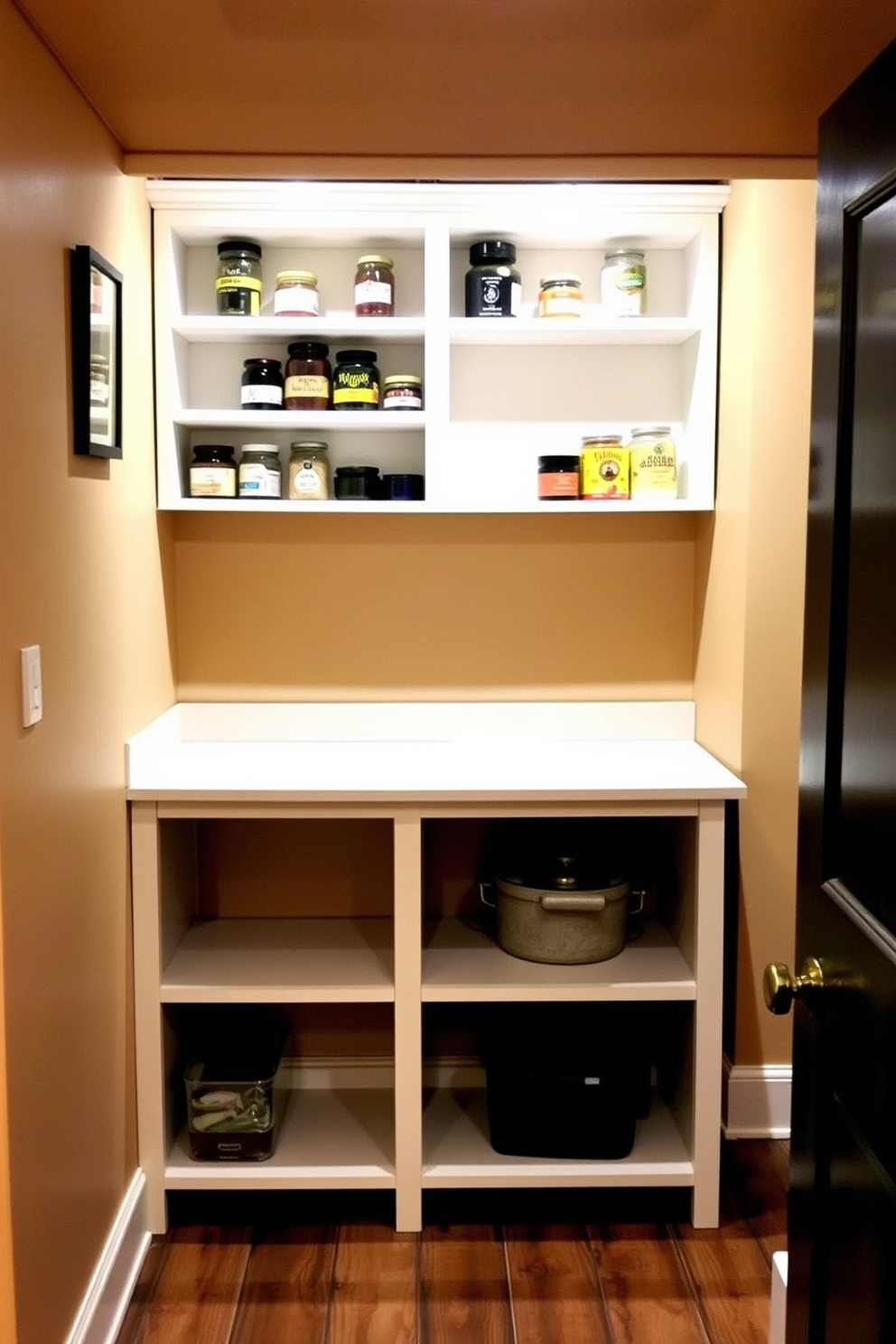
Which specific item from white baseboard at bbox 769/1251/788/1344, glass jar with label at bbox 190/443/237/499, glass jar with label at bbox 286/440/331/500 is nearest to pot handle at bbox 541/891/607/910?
white baseboard at bbox 769/1251/788/1344

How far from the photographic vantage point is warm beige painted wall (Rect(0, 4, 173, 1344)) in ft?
5.18

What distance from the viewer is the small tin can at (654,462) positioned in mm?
2609

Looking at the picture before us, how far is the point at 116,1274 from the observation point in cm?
209

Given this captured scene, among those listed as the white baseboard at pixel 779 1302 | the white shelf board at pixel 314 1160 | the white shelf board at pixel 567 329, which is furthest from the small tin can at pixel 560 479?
the white baseboard at pixel 779 1302

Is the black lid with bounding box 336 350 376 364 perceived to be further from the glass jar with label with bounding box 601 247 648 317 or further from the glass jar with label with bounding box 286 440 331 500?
the glass jar with label with bounding box 601 247 648 317

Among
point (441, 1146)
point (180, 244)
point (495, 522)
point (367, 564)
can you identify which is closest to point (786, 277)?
point (495, 522)

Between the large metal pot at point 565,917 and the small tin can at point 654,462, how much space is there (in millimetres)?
847

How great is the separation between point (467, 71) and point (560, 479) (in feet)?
3.60

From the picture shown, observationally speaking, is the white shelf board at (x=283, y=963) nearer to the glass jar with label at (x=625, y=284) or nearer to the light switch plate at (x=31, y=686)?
the light switch plate at (x=31, y=686)

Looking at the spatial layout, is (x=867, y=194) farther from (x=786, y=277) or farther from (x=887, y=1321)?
(x=786, y=277)

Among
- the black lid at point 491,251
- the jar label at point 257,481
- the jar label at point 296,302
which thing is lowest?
the jar label at point 257,481

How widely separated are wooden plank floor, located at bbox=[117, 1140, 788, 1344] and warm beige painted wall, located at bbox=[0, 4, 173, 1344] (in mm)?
232

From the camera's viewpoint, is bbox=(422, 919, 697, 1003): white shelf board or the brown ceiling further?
bbox=(422, 919, 697, 1003): white shelf board

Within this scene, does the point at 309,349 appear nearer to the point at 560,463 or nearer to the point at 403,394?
the point at 403,394
